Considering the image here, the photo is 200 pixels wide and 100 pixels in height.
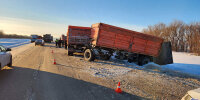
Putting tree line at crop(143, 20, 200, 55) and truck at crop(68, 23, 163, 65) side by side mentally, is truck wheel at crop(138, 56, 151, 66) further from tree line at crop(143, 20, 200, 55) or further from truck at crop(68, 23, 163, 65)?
tree line at crop(143, 20, 200, 55)

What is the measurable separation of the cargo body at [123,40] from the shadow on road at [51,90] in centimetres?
529

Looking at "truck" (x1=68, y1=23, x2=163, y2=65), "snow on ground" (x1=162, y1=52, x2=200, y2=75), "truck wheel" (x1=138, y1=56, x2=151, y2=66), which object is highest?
"truck" (x1=68, y1=23, x2=163, y2=65)

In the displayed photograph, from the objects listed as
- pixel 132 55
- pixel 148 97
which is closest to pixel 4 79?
pixel 148 97

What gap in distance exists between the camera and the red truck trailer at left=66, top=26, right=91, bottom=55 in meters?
11.9

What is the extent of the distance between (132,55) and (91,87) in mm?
7135

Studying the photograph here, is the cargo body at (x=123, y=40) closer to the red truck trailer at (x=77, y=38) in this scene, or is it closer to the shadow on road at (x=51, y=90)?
the red truck trailer at (x=77, y=38)

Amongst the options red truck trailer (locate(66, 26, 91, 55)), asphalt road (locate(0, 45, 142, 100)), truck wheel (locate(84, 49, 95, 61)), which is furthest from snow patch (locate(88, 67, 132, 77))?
red truck trailer (locate(66, 26, 91, 55))

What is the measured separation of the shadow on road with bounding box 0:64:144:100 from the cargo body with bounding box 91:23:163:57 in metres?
5.29

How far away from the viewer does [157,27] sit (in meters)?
41.4

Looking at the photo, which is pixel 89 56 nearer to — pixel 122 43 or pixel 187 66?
pixel 122 43

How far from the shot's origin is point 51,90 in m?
4.20

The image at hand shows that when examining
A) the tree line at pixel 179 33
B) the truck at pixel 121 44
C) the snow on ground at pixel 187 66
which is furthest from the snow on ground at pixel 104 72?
the tree line at pixel 179 33

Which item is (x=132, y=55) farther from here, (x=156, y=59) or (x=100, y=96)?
(x=100, y=96)

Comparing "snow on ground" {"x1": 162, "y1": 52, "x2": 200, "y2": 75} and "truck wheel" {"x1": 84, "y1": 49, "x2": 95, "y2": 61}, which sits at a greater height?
"truck wheel" {"x1": 84, "y1": 49, "x2": 95, "y2": 61}
